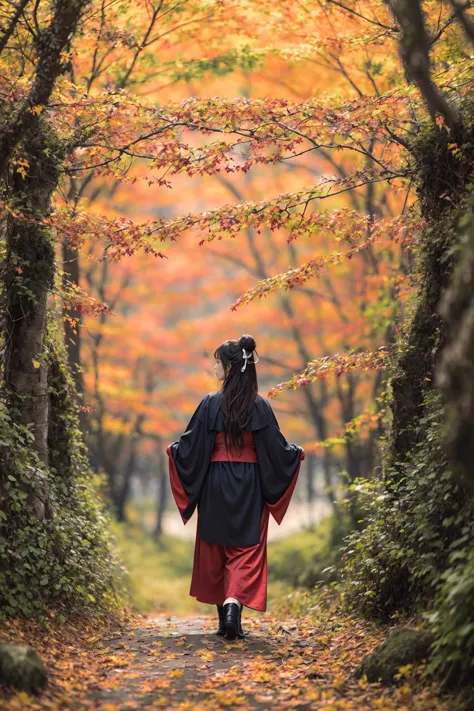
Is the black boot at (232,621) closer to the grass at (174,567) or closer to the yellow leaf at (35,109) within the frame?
the yellow leaf at (35,109)

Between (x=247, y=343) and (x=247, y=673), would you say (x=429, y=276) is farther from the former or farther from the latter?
(x=247, y=673)

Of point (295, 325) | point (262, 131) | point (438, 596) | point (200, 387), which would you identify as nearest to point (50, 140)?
point (262, 131)

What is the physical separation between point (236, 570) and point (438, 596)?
221 cm

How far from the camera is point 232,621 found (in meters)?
6.23

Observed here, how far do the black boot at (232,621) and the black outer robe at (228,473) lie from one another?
0.54 metres

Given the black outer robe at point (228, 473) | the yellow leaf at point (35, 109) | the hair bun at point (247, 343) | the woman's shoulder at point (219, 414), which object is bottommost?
the black outer robe at point (228, 473)

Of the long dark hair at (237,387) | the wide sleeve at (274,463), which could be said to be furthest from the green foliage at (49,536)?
the wide sleeve at (274,463)

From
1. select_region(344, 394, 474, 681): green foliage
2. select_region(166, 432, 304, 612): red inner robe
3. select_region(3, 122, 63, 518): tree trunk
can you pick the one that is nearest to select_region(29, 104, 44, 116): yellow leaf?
select_region(3, 122, 63, 518): tree trunk

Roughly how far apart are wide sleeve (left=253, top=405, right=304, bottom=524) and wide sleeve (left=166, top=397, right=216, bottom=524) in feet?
1.45

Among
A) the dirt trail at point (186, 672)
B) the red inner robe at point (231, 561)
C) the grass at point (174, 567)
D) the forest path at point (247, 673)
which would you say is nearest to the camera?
the forest path at point (247, 673)

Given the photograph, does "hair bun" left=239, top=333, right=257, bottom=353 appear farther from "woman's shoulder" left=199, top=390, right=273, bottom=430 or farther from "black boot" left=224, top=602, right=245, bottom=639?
"black boot" left=224, top=602, right=245, bottom=639

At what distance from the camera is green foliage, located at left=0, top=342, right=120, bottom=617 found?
5758 millimetres

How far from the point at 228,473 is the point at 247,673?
1.95 metres

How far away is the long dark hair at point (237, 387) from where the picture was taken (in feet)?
21.9
